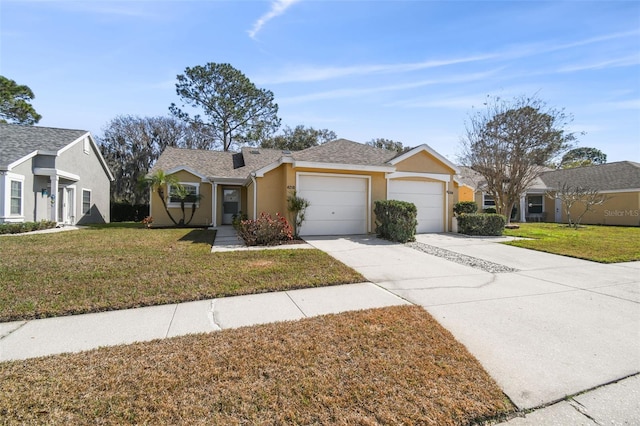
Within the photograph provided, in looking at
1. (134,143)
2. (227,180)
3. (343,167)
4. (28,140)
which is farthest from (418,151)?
(134,143)

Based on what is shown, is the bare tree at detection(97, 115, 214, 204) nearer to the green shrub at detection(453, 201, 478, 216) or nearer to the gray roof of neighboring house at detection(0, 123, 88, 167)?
the gray roof of neighboring house at detection(0, 123, 88, 167)

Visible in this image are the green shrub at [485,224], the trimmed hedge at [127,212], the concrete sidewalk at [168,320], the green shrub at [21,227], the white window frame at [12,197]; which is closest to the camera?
the concrete sidewalk at [168,320]

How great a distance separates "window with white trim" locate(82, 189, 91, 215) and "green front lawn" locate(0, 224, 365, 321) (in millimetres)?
10848

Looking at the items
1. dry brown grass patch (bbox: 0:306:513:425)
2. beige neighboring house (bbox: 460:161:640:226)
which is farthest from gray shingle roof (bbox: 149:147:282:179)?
dry brown grass patch (bbox: 0:306:513:425)

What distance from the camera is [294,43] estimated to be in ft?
30.7

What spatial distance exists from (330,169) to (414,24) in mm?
5367

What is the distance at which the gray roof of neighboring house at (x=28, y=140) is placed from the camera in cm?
1354

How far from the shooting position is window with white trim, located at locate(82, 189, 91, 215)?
1802 centimetres

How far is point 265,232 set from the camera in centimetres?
963

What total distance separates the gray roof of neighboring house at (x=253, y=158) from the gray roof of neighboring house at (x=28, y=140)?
4646mm

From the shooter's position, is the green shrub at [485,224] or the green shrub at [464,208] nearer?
the green shrub at [485,224]

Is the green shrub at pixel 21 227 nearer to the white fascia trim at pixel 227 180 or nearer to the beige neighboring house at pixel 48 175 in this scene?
the beige neighboring house at pixel 48 175

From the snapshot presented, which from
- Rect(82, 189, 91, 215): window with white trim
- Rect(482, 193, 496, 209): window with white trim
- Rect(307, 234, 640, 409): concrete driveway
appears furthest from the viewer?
Rect(482, 193, 496, 209): window with white trim

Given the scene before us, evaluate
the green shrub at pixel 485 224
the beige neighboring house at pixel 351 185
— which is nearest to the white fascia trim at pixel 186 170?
the beige neighboring house at pixel 351 185
